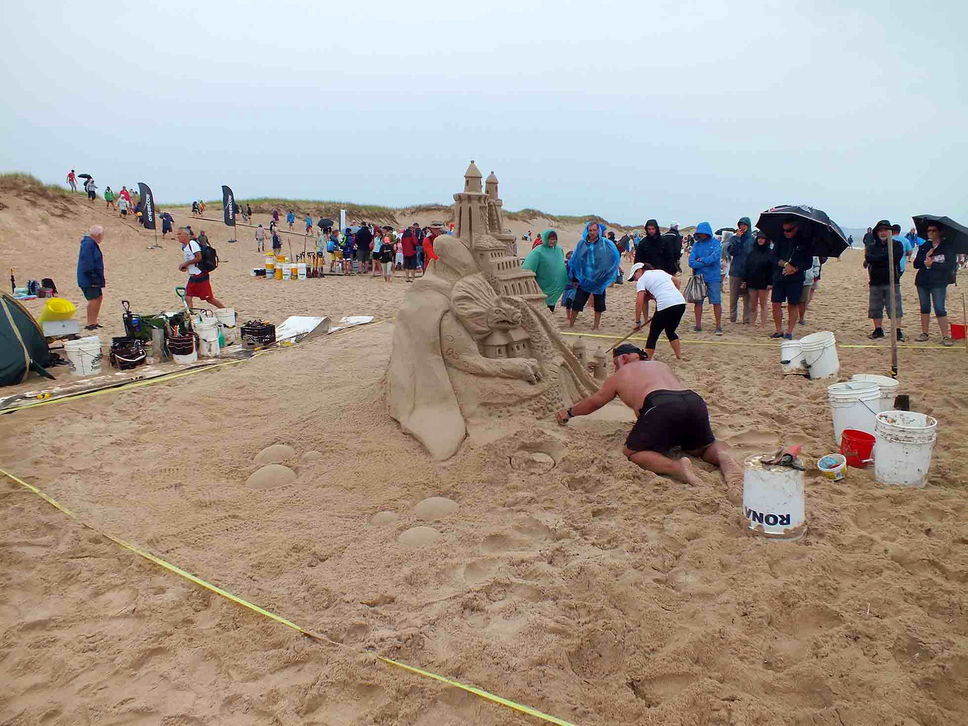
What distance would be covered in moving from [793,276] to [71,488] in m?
7.73

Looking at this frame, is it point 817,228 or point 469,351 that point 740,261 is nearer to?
point 817,228

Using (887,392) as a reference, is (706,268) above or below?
above

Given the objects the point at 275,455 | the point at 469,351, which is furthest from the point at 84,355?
the point at 469,351

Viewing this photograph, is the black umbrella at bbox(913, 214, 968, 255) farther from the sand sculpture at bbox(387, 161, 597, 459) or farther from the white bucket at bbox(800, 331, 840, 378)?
the sand sculpture at bbox(387, 161, 597, 459)

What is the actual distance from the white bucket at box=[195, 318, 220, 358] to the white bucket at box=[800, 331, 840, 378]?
21.7 ft

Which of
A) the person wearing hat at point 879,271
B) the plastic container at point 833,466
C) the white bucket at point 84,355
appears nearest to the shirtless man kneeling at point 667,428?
the plastic container at point 833,466

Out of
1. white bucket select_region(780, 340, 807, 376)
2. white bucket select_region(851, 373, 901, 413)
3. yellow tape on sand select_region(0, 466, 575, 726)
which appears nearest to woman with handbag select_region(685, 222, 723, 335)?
white bucket select_region(780, 340, 807, 376)

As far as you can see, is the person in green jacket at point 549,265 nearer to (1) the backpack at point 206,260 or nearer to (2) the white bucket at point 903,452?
(1) the backpack at point 206,260

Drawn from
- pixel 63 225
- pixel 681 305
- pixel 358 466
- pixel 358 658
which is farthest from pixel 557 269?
pixel 63 225

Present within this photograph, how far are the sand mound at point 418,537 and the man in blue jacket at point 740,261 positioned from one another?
7.04 m

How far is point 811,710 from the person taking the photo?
2305 mm

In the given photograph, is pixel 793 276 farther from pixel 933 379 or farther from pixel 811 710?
pixel 811 710

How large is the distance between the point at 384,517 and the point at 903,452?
10.2 ft

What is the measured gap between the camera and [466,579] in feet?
10.8
